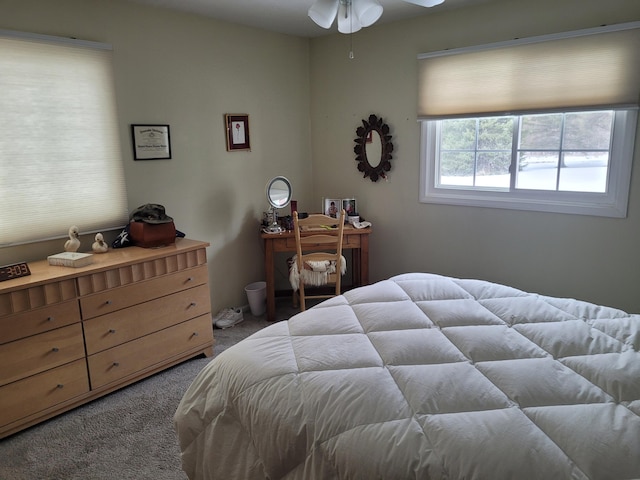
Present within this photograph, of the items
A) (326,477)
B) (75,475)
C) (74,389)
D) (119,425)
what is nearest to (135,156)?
(74,389)

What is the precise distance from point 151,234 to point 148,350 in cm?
71

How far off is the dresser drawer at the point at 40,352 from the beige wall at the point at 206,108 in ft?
1.91

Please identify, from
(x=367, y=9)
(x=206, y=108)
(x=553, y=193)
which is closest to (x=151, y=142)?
(x=206, y=108)

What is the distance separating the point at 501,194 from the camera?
339 centimetres

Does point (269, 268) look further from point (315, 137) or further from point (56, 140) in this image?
point (56, 140)

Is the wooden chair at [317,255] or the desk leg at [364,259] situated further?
the desk leg at [364,259]

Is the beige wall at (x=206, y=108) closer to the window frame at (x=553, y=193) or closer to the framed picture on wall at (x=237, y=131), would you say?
the framed picture on wall at (x=237, y=131)

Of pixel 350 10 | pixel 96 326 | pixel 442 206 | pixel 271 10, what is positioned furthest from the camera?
pixel 442 206

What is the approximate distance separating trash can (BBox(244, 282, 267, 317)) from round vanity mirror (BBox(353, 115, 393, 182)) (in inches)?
52.6

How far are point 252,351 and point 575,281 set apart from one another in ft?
7.94

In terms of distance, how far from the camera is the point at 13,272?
233cm

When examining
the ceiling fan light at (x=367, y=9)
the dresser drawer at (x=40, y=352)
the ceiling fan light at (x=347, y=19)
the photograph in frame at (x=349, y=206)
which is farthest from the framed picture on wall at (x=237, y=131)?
the dresser drawer at (x=40, y=352)

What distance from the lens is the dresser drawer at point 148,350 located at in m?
2.60

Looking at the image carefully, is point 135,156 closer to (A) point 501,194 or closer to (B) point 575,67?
(A) point 501,194
